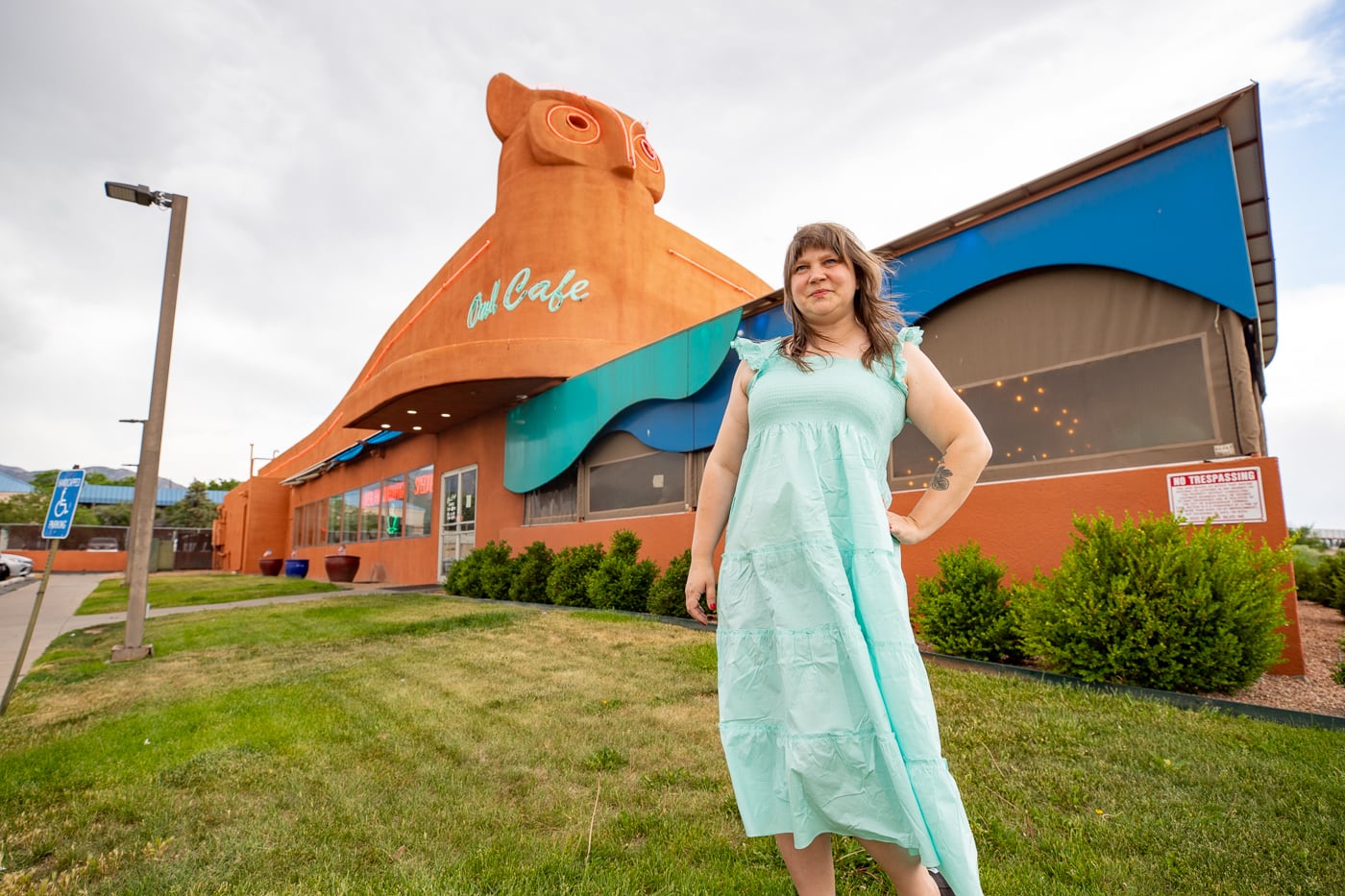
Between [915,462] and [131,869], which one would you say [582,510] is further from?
[131,869]

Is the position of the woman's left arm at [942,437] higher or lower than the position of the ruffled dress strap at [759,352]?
lower

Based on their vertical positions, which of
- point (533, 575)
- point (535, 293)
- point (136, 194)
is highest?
point (535, 293)

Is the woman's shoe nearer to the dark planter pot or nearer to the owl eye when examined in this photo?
the owl eye

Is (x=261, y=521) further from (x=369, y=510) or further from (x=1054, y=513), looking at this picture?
(x=1054, y=513)

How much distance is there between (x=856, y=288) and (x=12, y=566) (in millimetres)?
36984

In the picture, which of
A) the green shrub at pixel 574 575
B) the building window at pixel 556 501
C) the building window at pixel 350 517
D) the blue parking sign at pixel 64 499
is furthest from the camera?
the building window at pixel 350 517

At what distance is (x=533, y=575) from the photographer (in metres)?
12.1

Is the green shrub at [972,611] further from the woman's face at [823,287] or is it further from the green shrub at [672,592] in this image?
the woman's face at [823,287]

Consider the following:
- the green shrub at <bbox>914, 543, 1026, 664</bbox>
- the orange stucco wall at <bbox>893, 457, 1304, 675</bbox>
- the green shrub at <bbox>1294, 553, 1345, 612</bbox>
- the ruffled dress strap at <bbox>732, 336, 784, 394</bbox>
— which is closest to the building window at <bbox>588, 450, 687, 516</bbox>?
the orange stucco wall at <bbox>893, 457, 1304, 675</bbox>

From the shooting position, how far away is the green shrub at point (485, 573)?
12859mm

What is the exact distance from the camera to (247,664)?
6484mm

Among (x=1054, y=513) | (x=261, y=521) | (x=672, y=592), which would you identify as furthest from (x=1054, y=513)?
(x=261, y=521)

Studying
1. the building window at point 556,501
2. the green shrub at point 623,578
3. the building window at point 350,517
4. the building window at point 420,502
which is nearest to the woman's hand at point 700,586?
the green shrub at point 623,578

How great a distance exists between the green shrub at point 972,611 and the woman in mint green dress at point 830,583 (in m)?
4.19
